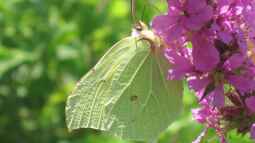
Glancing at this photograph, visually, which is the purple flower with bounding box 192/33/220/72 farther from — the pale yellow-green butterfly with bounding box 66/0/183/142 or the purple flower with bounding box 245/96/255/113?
the pale yellow-green butterfly with bounding box 66/0/183/142

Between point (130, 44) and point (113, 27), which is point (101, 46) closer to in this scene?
point (113, 27)

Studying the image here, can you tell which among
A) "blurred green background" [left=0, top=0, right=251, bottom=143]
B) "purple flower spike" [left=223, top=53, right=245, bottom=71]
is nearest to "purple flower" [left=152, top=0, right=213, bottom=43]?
"purple flower spike" [left=223, top=53, right=245, bottom=71]

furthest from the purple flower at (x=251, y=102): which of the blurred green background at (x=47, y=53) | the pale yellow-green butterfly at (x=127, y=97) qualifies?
the blurred green background at (x=47, y=53)

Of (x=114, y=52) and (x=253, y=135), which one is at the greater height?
(x=114, y=52)

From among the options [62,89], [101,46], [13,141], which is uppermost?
[101,46]

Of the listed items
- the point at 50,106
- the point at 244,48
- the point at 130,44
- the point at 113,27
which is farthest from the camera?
the point at 113,27

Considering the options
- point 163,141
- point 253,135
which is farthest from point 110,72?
point 163,141

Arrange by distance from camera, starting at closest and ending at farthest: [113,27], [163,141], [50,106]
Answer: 1. [163,141]
2. [50,106]
3. [113,27]

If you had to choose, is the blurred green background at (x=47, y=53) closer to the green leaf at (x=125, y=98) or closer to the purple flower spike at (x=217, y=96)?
the green leaf at (x=125, y=98)
